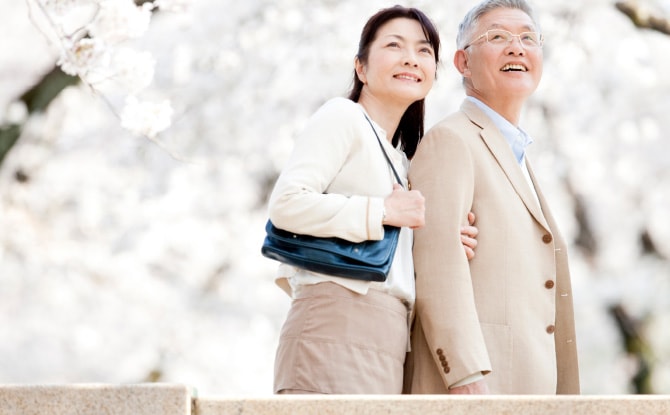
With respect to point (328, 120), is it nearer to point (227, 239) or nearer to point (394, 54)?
point (394, 54)

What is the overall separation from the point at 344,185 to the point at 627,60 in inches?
182

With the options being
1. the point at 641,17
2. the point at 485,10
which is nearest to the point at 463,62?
the point at 485,10

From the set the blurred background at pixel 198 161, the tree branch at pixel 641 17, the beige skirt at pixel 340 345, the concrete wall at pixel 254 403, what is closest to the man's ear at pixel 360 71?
the beige skirt at pixel 340 345

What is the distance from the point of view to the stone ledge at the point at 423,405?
196cm

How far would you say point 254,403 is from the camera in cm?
196

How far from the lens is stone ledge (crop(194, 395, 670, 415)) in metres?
1.96

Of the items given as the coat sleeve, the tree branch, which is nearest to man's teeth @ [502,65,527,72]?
the coat sleeve

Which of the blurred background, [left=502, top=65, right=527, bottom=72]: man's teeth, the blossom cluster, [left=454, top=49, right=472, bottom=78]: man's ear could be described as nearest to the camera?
[left=502, top=65, right=527, bottom=72]: man's teeth

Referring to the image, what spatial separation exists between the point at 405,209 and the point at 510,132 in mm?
587

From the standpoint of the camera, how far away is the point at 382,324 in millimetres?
2396

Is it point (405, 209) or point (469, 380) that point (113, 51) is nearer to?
point (405, 209)

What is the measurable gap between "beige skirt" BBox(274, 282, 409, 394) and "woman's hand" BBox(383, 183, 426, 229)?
18cm

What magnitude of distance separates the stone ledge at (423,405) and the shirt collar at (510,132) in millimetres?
994

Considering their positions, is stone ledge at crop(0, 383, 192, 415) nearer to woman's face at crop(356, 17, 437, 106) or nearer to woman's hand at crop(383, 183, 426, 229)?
woman's hand at crop(383, 183, 426, 229)
